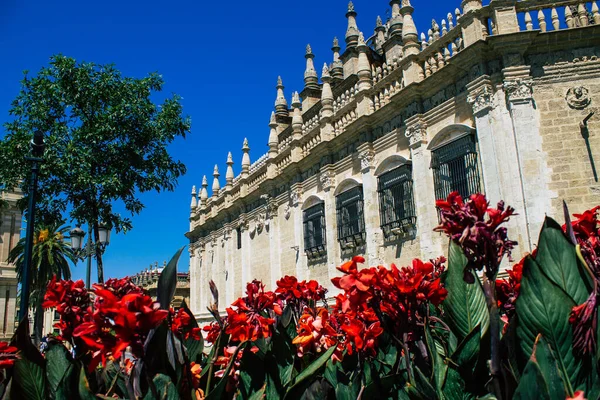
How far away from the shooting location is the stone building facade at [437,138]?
9.36 meters

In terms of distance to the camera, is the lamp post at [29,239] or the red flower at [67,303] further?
the lamp post at [29,239]

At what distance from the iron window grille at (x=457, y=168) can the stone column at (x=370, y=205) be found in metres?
2.30

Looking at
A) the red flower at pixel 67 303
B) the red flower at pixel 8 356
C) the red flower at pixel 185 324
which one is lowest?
the red flower at pixel 8 356

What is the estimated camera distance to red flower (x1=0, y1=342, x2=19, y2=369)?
237 cm

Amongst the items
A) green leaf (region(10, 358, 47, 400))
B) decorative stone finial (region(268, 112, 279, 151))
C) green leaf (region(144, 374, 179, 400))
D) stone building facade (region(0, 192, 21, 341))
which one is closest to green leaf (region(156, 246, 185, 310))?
green leaf (region(144, 374, 179, 400))

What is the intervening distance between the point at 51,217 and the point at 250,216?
25.9ft

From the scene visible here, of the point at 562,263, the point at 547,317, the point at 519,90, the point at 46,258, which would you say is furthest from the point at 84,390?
the point at 46,258

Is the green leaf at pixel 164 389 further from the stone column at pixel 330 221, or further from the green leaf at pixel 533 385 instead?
the stone column at pixel 330 221

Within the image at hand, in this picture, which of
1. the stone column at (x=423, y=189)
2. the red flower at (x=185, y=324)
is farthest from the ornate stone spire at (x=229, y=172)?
the red flower at (x=185, y=324)

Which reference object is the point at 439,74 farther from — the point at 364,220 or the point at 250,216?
the point at 250,216

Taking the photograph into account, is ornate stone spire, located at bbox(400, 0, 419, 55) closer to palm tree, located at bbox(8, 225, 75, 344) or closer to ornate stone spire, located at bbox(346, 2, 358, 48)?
ornate stone spire, located at bbox(346, 2, 358, 48)

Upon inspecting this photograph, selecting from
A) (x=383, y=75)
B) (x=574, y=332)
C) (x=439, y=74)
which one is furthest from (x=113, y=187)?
(x=574, y=332)

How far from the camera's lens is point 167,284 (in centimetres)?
198

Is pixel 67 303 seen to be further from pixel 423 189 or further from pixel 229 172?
pixel 229 172
